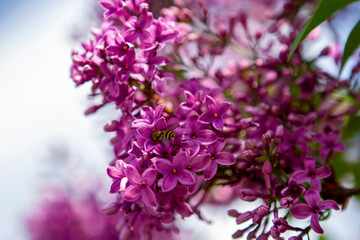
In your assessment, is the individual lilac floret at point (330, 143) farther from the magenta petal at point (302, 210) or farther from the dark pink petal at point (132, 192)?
the dark pink petal at point (132, 192)

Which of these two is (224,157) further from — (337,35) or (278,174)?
(337,35)

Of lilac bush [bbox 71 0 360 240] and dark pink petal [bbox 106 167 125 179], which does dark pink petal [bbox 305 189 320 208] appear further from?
dark pink petal [bbox 106 167 125 179]

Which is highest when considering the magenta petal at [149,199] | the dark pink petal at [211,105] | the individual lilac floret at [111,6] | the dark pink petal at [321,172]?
the individual lilac floret at [111,6]

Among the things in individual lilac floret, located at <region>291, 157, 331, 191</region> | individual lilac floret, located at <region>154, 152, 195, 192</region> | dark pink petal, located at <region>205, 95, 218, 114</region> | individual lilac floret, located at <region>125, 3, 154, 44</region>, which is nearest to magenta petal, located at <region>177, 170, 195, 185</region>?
A: individual lilac floret, located at <region>154, 152, 195, 192</region>

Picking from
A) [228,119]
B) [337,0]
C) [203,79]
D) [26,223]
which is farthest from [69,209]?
[337,0]

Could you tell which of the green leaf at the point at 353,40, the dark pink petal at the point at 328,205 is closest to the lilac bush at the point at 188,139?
the dark pink petal at the point at 328,205

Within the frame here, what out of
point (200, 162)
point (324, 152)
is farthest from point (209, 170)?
point (324, 152)
